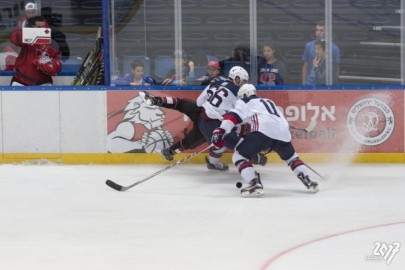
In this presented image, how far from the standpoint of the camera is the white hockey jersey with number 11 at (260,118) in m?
7.55

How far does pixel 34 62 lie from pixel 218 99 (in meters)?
2.10

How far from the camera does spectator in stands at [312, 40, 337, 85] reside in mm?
9242

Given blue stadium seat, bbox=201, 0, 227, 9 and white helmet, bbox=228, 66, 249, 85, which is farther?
blue stadium seat, bbox=201, 0, 227, 9

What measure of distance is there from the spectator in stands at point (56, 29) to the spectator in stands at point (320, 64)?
2.53m

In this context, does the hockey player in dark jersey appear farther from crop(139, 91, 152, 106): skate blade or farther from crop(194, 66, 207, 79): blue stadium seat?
crop(194, 66, 207, 79): blue stadium seat

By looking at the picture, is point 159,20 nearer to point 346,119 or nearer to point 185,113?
point 185,113

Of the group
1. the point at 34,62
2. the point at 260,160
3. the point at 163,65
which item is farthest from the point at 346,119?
the point at 34,62

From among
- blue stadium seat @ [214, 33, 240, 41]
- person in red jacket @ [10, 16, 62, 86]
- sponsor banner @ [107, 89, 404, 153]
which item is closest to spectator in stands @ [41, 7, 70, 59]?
person in red jacket @ [10, 16, 62, 86]

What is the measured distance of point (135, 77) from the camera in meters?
9.31

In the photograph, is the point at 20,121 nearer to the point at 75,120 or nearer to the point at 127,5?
the point at 75,120

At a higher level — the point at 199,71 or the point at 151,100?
the point at 199,71

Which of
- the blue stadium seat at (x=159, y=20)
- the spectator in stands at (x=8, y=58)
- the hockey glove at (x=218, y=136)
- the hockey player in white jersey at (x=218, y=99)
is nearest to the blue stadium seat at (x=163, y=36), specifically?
the blue stadium seat at (x=159, y=20)

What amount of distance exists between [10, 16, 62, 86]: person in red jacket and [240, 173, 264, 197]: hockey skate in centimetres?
300

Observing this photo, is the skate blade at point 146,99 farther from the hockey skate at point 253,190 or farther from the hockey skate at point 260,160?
the hockey skate at point 253,190
